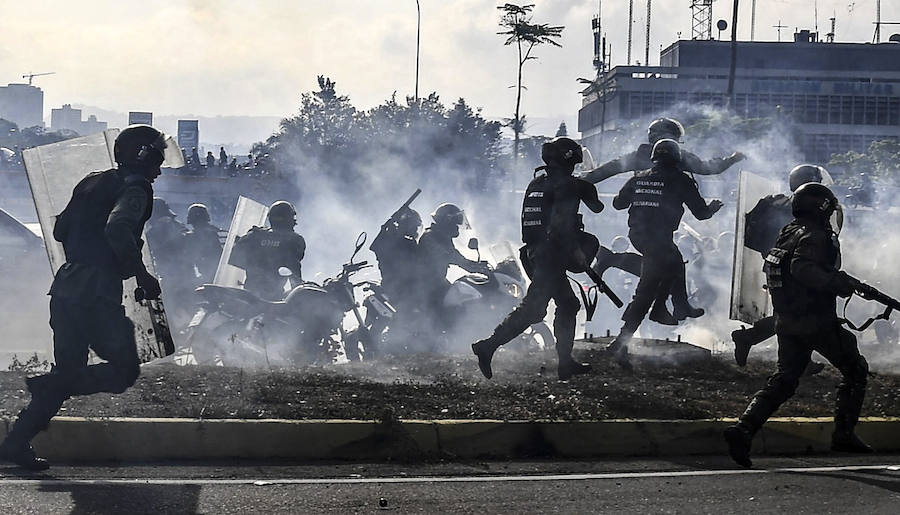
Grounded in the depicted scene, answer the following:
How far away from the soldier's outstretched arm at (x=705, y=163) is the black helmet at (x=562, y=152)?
1.43 meters

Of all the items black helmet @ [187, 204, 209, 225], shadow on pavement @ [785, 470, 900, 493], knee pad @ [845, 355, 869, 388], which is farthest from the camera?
black helmet @ [187, 204, 209, 225]

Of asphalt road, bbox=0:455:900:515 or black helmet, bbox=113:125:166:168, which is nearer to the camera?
asphalt road, bbox=0:455:900:515

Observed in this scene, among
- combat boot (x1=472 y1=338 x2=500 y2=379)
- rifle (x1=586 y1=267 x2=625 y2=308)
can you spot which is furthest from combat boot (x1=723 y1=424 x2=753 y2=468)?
rifle (x1=586 y1=267 x2=625 y2=308)

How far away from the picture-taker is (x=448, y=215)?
43.6 ft

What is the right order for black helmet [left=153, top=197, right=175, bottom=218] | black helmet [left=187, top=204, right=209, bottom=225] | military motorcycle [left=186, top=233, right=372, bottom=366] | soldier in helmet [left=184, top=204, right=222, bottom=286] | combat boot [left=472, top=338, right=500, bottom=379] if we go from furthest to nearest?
black helmet [left=187, top=204, right=209, bottom=225]
black helmet [left=153, top=197, right=175, bottom=218]
soldier in helmet [left=184, top=204, right=222, bottom=286]
military motorcycle [left=186, top=233, right=372, bottom=366]
combat boot [left=472, top=338, right=500, bottom=379]

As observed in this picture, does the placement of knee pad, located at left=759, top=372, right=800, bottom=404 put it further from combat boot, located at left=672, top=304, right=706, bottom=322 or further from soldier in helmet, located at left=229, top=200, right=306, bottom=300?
soldier in helmet, located at left=229, top=200, right=306, bottom=300

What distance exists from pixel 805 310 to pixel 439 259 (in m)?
6.91

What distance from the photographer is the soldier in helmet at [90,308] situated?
610 centimetres

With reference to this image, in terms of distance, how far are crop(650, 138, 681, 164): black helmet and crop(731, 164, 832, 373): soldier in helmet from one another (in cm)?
79

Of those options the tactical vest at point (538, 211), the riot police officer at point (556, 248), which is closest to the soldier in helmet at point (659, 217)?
the riot police officer at point (556, 248)

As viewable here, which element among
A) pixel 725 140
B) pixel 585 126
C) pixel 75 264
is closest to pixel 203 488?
pixel 75 264

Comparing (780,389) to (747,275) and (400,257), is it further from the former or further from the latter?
(400,257)

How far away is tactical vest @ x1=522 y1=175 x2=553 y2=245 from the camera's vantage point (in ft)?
28.4

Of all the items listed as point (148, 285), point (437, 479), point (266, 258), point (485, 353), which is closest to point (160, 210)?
point (266, 258)
